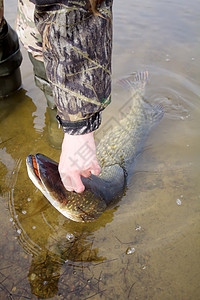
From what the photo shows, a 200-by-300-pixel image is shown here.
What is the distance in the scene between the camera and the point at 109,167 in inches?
109

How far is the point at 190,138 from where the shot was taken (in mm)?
3279

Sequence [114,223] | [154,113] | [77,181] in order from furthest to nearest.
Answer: [154,113]
[114,223]
[77,181]

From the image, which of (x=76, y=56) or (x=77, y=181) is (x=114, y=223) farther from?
(x=76, y=56)

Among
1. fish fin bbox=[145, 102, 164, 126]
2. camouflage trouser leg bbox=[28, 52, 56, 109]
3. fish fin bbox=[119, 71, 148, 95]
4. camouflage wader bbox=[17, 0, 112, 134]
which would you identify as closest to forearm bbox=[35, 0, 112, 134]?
camouflage wader bbox=[17, 0, 112, 134]

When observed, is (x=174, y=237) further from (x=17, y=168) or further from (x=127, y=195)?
(x=17, y=168)

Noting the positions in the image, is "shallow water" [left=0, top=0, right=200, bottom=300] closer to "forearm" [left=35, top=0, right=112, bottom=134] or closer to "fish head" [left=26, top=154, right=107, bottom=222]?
"fish head" [left=26, top=154, right=107, bottom=222]

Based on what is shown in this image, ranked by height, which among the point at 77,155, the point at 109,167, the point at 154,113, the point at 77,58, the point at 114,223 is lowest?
the point at 114,223

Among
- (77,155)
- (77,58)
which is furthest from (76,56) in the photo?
(77,155)

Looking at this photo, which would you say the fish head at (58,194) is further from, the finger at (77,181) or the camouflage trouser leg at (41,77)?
the camouflage trouser leg at (41,77)

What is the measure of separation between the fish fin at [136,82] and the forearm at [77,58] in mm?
2309

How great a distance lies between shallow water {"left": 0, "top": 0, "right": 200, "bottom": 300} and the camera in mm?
2029

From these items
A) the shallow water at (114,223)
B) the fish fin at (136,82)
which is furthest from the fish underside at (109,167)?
the shallow water at (114,223)

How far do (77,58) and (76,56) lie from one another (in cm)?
1

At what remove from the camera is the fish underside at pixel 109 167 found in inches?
66.5
